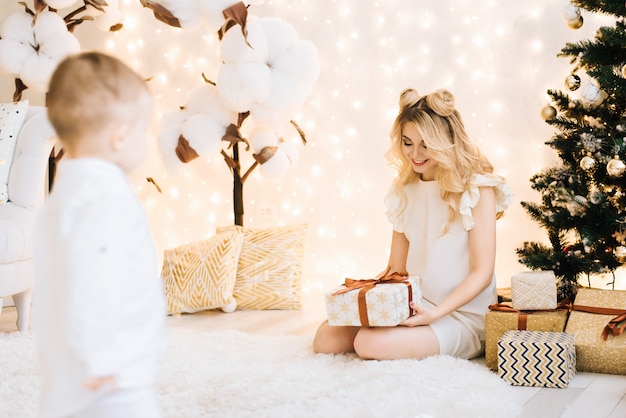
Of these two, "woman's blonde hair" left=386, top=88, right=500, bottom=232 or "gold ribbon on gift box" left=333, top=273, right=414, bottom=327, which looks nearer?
"gold ribbon on gift box" left=333, top=273, right=414, bottom=327

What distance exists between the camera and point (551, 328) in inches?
79.5

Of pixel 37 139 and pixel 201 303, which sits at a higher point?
pixel 37 139

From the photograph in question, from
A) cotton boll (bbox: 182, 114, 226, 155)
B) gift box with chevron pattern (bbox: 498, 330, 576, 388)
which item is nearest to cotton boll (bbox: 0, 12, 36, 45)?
cotton boll (bbox: 182, 114, 226, 155)

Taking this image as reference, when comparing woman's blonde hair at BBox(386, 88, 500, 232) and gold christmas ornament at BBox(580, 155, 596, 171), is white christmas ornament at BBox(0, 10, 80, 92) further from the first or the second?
gold christmas ornament at BBox(580, 155, 596, 171)

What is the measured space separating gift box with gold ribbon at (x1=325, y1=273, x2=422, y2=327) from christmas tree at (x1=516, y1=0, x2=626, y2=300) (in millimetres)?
512

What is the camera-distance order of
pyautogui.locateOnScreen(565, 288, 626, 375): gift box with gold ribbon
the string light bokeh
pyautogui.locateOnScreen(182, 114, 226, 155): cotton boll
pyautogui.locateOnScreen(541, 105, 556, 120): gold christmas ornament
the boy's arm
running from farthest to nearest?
pyautogui.locateOnScreen(182, 114, 226, 155): cotton boll, the string light bokeh, pyautogui.locateOnScreen(541, 105, 556, 120): gold christmas ornament, pyautogui.locateOnScreen(565, 288, 626, 375): gift box with gold ribbon, the boy's arm

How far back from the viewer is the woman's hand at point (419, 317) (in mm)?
1997

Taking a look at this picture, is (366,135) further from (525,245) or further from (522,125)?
(525,245)

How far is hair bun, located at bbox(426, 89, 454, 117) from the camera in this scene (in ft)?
6.96

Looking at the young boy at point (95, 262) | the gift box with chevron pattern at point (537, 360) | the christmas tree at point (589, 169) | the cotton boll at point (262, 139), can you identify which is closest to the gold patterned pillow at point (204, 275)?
the cotton boll at point (262, 139)

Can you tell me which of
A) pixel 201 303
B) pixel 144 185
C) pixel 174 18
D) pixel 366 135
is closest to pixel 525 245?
pixel 366 135

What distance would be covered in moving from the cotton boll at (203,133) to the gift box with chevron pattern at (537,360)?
1713 mm

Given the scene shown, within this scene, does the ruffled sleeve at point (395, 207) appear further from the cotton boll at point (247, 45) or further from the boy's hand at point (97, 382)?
the boy's hand at point (97, 382)

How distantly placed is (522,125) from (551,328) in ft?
3.73
